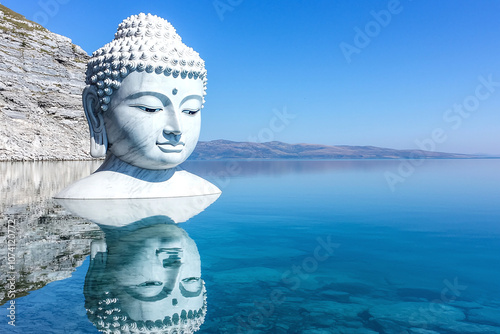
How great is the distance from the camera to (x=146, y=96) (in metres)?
8.16

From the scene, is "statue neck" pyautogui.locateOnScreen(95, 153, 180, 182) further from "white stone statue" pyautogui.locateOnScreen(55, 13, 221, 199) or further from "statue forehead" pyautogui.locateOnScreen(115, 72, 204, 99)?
"statue forehead" pyautogui.locateOnScreen(115, 72, 204, 99)

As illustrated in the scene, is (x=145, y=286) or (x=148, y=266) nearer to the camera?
(x=145, y=286)

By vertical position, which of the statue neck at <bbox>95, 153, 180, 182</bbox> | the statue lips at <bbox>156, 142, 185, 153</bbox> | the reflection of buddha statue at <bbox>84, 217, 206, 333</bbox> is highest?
the statue lips at <bbox>156, 142, 185, 153</bbox>

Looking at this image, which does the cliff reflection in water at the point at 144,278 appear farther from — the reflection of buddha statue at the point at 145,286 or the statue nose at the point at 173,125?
the statue nose at the point at 173,125

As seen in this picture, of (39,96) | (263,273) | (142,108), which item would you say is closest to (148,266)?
(263,273)

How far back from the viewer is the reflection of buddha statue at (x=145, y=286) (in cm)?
282

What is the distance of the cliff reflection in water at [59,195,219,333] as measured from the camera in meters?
2.84

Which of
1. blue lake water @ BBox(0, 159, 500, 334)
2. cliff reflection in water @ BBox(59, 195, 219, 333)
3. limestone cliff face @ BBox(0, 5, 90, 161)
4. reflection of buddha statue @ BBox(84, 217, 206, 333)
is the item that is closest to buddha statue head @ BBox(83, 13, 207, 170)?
blue lake water @ BBox(0, 159, 500, 334)

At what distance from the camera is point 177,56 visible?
8.46 metres

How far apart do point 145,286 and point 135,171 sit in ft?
18.9

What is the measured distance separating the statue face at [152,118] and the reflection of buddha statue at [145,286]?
3577 mm

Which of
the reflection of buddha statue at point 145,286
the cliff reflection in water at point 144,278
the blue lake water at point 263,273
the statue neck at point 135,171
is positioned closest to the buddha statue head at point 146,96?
the statue neck at point 135,171

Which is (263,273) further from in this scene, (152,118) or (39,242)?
(152,118)

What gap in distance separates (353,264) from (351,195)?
687cm
